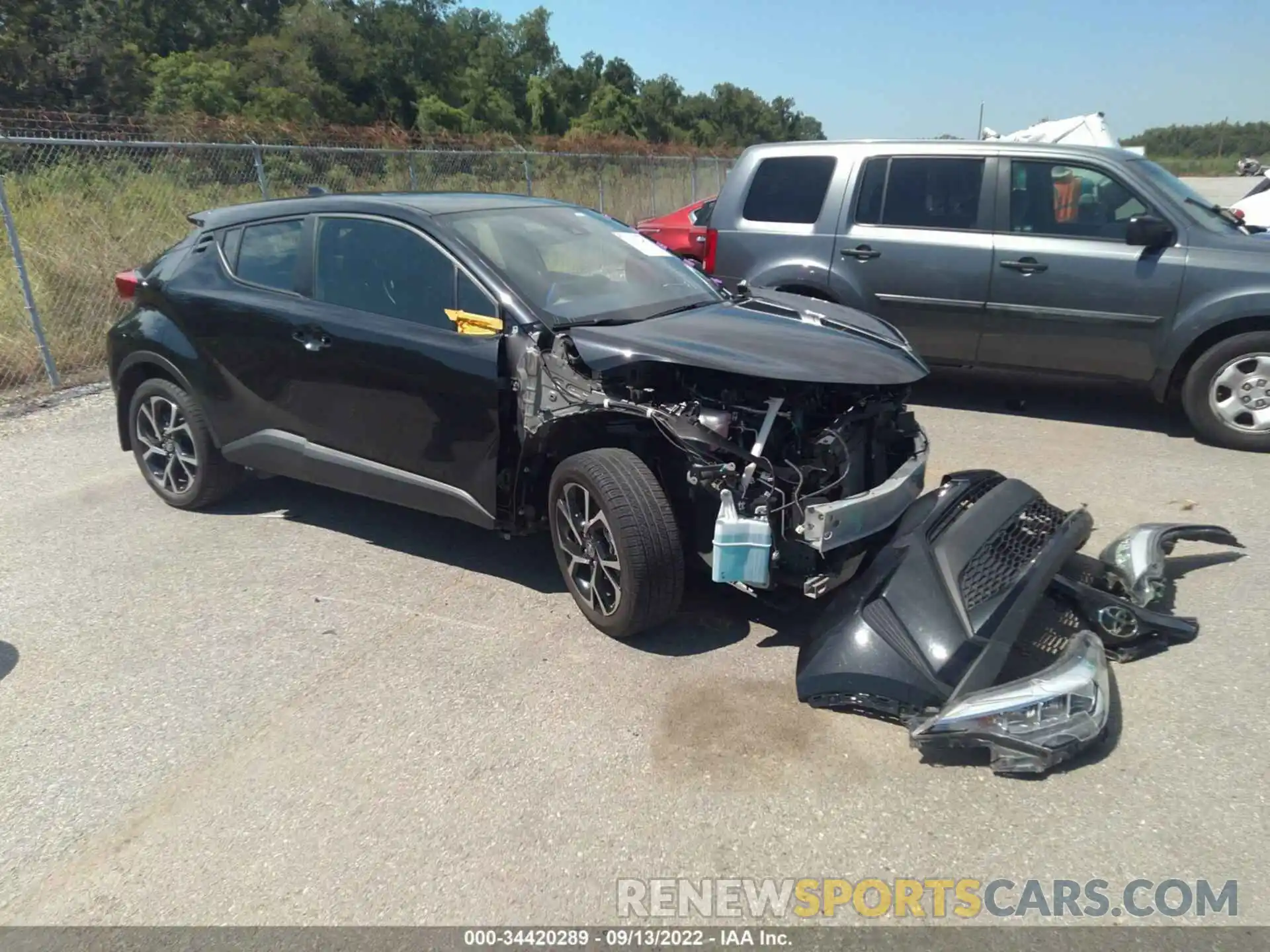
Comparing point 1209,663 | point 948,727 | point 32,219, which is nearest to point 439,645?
point 948,727

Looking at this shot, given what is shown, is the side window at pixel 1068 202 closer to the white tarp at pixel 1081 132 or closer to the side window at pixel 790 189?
the side window at pixel 790 189

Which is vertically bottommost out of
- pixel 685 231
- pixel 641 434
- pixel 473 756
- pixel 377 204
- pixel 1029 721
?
pixel 473 756

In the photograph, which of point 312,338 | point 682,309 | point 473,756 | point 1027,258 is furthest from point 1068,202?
point 473,756

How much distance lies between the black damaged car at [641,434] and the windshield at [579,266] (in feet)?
0.06

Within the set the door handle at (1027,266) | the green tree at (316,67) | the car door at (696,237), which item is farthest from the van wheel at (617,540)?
the green tree at (316,67)

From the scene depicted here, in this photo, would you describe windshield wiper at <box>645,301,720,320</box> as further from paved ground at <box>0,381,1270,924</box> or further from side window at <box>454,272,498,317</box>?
paved ground at <box>0,381,1270,924</box>

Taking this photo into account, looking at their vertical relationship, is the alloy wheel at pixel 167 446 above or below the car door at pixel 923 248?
below

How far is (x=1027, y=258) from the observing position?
253 inches

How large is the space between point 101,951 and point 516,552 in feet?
8.61

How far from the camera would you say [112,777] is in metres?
3.11

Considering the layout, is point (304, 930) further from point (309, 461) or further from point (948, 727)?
point (309, 461)

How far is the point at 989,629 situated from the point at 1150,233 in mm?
4228

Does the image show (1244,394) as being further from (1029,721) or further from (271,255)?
(271,255)

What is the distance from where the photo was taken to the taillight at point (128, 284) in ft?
17.6
